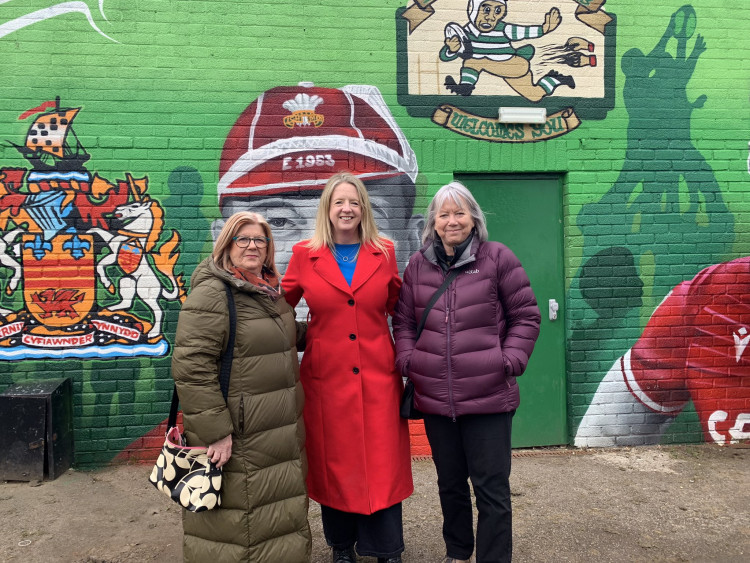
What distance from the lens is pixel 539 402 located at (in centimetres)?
522

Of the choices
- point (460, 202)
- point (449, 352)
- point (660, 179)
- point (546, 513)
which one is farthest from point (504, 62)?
point (546, 513)

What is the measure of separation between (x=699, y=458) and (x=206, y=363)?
4465 mm

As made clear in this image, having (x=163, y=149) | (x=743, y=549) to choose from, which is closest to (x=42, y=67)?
(x=163, y=149)

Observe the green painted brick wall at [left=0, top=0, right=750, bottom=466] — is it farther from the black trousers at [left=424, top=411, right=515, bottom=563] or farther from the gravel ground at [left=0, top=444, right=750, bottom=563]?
the black trousers at [left=424, top=411, right=515, bottom=563]

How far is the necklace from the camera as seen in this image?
3059 millimetres

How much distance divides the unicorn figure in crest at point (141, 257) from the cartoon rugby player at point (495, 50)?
2713 mm

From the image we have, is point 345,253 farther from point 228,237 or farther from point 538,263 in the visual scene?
point 538,263

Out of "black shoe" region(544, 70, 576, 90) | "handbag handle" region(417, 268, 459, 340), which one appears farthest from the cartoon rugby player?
"handbag handle" region(417, 268, 459, 340)

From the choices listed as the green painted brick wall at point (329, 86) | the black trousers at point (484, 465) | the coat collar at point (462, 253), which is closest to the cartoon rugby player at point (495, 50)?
the green painted brick wall at point (329, 86)

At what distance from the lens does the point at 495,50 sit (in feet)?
16.7

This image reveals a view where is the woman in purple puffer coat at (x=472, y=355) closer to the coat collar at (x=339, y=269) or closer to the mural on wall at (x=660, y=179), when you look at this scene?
the coat collar at (x=339, y=269)

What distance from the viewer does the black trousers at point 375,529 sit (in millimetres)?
3039

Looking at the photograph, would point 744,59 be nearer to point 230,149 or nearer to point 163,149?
point 230,149

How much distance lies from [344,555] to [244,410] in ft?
3.70
